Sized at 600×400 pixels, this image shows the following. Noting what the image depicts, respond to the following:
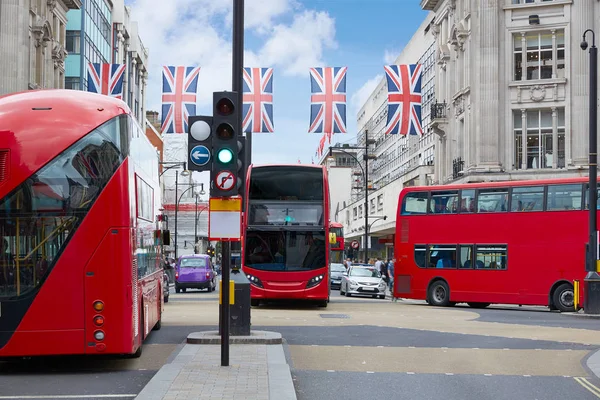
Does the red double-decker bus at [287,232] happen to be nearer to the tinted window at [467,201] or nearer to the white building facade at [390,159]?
the tinted window at [467,201]

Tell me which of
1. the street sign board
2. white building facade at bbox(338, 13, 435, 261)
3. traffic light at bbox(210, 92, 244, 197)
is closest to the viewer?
traffic light at bbox(210, 92, 244, 197)

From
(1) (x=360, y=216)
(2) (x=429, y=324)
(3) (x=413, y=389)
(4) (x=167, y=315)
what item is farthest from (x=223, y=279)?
(1) (x=360, y=216)

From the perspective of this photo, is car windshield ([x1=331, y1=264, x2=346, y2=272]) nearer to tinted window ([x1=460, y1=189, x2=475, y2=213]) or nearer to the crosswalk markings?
tinted window ([x1=460, y1=189, x2=475, y2=213])

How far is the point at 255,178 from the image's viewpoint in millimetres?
26906

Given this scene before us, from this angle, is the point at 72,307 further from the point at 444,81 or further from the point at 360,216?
the point at 360,216

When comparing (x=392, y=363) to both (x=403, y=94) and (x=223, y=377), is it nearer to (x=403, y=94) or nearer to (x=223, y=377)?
(x=223, y=377)

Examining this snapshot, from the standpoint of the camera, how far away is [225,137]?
38.5 feet

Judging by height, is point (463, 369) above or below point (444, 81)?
below

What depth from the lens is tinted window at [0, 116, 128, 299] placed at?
11547mm

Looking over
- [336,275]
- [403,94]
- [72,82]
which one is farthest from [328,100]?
[72,82]

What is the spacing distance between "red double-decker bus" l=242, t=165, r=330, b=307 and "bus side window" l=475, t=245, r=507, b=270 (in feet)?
19.7

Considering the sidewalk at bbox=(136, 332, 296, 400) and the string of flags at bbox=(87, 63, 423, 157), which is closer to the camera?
the sidewalk at bbox=(136, 332, 296, 400)

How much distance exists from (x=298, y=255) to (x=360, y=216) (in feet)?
198

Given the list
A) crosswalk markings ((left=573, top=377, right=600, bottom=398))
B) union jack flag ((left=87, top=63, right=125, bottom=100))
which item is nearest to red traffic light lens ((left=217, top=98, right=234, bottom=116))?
crosswalk markings ((left=573, top=377, right=600, bottom=398))
